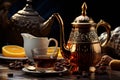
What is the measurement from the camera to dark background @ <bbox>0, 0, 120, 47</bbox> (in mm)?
2289

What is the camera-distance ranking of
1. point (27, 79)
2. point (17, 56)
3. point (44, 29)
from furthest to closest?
1. point (44, 29)
2. point (17, 56)
3. point (27, 79)

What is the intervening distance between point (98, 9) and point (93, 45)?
1245 millimetres

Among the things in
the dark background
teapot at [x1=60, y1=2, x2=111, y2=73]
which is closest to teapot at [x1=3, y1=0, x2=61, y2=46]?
teapot at [x1=60, y1=2, x2=111, y2=73]

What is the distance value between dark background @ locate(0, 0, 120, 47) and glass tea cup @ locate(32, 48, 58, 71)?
1.23m

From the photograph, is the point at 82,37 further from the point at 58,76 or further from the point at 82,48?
the point at 58,76

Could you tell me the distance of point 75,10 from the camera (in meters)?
2.38

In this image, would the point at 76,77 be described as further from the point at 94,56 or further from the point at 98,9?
the point at 98,9

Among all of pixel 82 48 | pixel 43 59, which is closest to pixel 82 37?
pixel 82 48

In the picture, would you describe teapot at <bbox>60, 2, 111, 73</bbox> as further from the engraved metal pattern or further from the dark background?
the dark background

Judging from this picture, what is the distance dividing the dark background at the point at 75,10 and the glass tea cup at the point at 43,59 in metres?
1.23

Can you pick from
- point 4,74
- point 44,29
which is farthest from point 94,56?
point 44,29

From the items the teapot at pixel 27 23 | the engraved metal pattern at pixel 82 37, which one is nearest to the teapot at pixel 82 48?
the engraved metal pattern at pixel 82 37

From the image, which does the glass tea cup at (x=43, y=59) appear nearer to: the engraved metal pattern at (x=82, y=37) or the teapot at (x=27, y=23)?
the engraved metal pattern at (x=82, y=37)

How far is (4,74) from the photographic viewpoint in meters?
1.05
